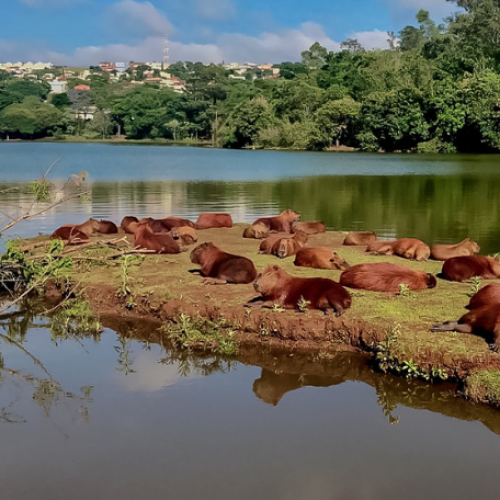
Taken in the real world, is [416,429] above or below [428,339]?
below

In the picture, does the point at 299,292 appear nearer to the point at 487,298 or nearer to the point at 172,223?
the point at 487,298

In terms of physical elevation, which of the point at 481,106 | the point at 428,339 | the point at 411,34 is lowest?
the point at 428,339

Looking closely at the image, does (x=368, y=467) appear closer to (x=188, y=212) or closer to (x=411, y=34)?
(x=188, y=212)

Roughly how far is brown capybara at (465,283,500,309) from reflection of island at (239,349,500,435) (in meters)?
1.05

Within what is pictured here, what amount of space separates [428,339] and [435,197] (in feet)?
61.3

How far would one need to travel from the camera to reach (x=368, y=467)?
17.8 feet

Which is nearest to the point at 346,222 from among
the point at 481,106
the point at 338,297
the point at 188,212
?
the point at 188,212

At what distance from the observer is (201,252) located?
1088 cm

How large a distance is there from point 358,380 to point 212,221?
8717 millimetres

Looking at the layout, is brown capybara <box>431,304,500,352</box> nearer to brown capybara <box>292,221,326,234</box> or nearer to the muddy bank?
the muddy bank

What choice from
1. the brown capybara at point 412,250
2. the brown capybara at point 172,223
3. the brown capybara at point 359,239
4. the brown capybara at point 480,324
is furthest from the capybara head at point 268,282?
the brown capybara at point 172,223

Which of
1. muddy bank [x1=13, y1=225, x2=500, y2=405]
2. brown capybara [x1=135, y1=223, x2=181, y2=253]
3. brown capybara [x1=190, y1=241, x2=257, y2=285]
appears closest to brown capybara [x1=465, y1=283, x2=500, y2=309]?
muddy bank [x1=13, y1=225, x2=500, y2=405]

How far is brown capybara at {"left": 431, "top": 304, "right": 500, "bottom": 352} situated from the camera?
7.03m

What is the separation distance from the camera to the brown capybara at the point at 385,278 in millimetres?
9070
